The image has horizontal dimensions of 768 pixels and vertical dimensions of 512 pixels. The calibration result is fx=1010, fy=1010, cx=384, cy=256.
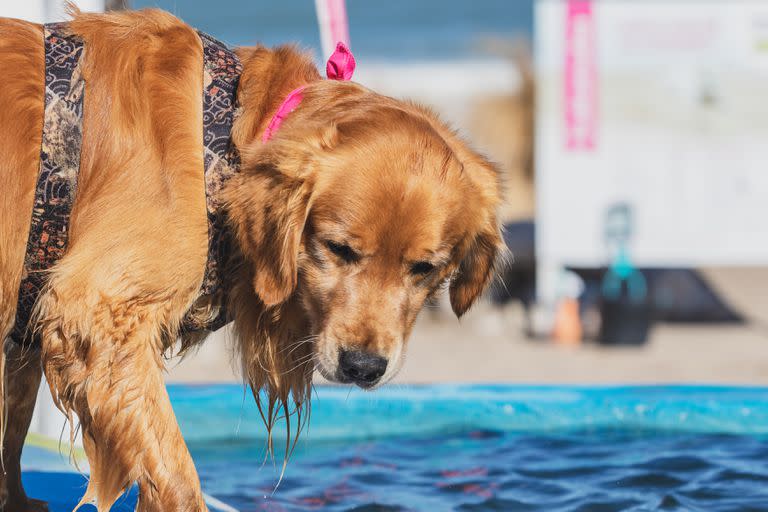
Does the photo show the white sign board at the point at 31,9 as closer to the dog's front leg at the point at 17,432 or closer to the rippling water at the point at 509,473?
the dog's front leg at the point at 17,432

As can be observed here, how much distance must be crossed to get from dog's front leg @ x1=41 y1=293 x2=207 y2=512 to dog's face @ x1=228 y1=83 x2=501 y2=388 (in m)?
0.40

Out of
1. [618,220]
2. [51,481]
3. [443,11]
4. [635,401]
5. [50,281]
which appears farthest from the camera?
[443,11]

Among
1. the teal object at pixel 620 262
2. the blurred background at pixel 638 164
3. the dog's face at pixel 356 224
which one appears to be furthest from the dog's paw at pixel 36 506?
the teal object at pixel 620 262

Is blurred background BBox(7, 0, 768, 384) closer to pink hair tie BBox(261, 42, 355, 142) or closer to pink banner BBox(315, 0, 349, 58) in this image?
pink banner BBox(315, 0, 349, 58)

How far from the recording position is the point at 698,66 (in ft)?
31.7

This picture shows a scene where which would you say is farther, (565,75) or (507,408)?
(565,75)

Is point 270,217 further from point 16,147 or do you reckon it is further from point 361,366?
point 16,147

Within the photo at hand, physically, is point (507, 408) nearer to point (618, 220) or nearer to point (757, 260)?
point (618, 220)

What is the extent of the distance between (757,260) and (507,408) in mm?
5329

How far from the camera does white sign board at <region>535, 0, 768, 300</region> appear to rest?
9.61 m

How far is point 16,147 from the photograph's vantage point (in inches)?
111

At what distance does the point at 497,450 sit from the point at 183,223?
2.39m

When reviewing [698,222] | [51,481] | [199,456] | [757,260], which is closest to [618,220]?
[698,222]

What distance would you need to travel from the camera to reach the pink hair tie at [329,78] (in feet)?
9.89
